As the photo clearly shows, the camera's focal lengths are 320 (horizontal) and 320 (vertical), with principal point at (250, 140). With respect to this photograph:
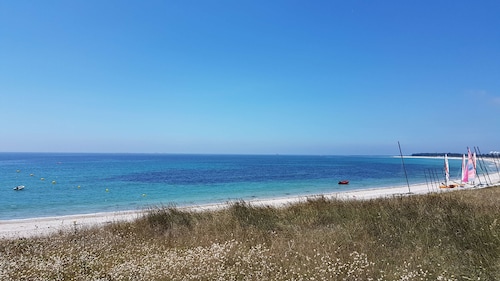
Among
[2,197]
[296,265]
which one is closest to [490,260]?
[296,265]

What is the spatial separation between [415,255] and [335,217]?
4.37 m

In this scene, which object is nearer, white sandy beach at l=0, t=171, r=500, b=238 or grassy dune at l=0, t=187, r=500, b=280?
grassy dune at l=0, t=187, r=500, b=280

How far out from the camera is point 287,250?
6672mm

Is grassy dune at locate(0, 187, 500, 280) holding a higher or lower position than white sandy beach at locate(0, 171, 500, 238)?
higher

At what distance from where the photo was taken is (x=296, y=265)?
5.71 m

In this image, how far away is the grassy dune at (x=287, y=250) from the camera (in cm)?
543

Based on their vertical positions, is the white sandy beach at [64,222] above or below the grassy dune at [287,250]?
below

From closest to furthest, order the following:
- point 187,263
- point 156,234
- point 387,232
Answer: point 187,263 → point 387,232 → point 156,234

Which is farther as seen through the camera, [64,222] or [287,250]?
[64,222]

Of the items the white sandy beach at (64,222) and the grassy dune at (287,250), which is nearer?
the grassy dune at (287,250)

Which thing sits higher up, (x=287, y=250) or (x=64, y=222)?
(x=287, y=250)

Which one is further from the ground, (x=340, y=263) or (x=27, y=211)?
(x=340, y=263)

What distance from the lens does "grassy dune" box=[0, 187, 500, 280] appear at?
17.8 ft

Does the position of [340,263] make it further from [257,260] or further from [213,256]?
[213,256]
